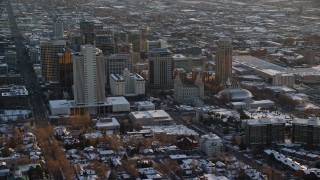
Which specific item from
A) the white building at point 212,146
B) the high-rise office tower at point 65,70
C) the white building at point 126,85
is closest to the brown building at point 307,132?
the white building at point 212,146

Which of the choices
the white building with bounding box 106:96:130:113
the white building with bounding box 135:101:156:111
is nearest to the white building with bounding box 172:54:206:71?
the white building with bounding box 135:101:156:111

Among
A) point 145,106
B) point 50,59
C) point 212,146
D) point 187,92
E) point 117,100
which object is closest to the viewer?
point 212,146

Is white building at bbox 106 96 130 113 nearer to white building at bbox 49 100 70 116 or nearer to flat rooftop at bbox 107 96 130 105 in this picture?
flat rooftop at bbox 107 96 130 105

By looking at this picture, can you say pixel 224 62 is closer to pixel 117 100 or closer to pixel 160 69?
pixel 160 69

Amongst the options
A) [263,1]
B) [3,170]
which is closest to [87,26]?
[3,170]

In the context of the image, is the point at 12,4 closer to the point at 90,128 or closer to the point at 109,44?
the point at 109,44

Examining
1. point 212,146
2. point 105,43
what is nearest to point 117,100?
point 105,43
